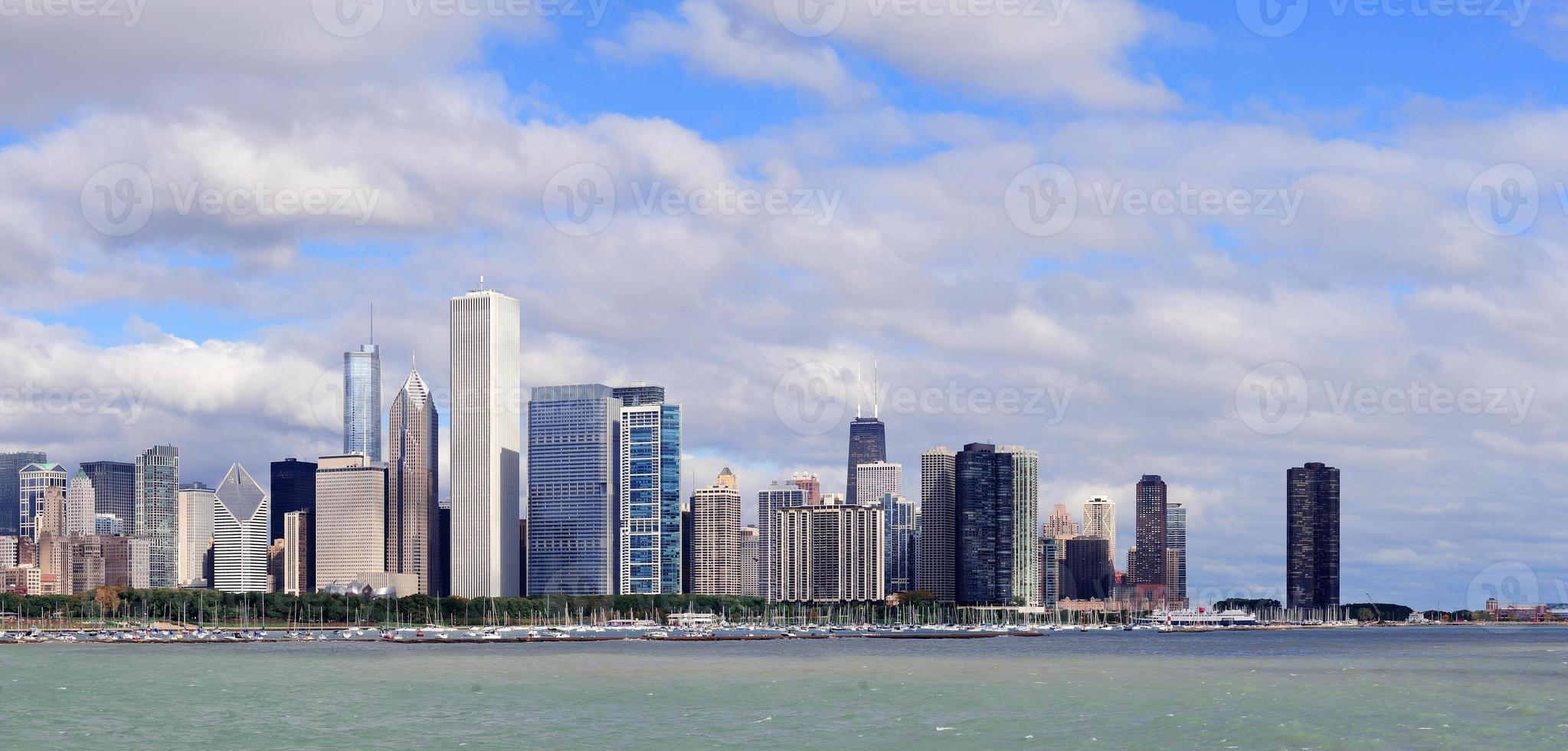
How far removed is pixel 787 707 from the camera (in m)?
109

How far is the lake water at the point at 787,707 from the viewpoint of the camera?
87375mm

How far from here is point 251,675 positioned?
152 metres

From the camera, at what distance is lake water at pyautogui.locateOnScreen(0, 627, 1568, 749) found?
87.4 meters

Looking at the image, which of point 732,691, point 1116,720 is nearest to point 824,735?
point 1116,720

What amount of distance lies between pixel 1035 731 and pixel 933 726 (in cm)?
626

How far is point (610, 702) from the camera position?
113625mm

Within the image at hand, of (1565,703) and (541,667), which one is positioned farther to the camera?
(541,667)

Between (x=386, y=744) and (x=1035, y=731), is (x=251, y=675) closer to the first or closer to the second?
(x=386, y=744)

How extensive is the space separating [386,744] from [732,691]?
43.3 meters

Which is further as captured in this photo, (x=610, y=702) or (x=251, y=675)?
(x=251, y=675)

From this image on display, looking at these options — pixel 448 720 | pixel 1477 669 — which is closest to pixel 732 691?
pixel 448 720

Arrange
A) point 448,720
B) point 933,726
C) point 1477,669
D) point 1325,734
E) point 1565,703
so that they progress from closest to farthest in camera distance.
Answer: point 1325,734 → point 933,726 → point 448,720 → point 1565,703 → point 1477,669

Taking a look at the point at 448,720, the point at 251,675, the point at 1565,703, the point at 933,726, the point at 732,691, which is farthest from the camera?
the point at 251,675

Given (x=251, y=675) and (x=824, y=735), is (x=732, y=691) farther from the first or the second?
(x=251, y=675)
